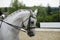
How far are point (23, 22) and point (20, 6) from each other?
36.1 ft

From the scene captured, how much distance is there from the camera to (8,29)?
586 centimetres

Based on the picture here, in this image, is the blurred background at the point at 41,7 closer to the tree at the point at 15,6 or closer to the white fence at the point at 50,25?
the tree at the point at 15,6

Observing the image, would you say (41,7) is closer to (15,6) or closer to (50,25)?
(50,25)

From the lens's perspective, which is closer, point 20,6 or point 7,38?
point 7,38

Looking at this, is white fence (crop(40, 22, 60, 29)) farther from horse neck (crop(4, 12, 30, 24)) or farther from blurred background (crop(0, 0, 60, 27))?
horse neck (crop(4, 12, 30, 24))

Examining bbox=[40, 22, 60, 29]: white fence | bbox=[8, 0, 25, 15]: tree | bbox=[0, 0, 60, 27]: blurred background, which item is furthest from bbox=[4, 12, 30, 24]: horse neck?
bbox=[8, 0, 25, 15]: tree

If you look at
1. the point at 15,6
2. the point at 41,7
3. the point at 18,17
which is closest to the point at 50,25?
the point at 41,7

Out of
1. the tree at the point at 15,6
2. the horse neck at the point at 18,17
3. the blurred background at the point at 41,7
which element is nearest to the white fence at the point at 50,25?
the blurred background at the point at 41,7

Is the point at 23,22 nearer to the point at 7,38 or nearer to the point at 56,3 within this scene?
the point at 7,38

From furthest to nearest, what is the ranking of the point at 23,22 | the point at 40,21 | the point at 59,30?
the point at 40,21, the point at 59,30, the point at 23,22

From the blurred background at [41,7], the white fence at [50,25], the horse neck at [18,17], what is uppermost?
the horse neck at [18,17]

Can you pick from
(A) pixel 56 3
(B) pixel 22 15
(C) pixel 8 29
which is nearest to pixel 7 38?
(C) pixel 8 29

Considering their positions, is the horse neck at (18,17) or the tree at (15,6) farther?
the tree at (15,6)

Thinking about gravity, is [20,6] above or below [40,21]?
above
